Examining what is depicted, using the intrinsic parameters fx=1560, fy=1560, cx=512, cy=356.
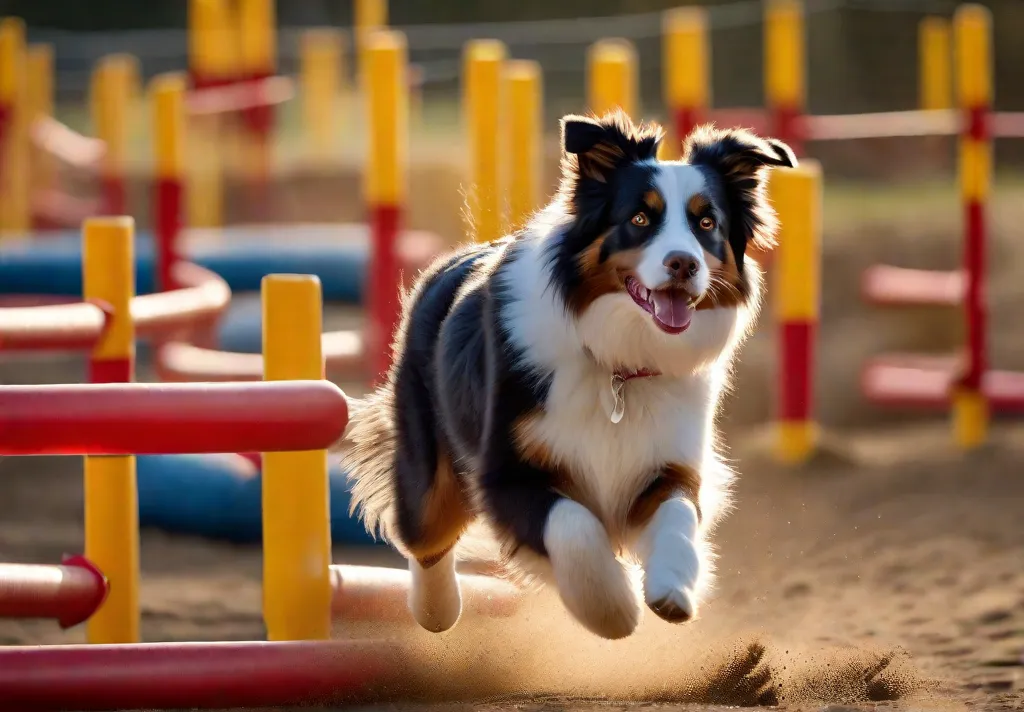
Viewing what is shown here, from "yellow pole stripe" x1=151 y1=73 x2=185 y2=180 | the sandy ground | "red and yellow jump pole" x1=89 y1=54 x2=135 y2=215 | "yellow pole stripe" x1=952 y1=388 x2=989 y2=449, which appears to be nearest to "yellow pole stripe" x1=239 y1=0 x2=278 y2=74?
"red and yellow jump pole" x1=89 y1=54 x2=135 y2=215

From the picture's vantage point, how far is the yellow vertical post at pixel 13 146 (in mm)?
11648

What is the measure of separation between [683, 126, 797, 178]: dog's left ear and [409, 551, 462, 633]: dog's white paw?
1272 millimetres

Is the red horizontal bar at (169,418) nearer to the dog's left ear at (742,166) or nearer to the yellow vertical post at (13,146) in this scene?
the dog's left ear at (742,166)

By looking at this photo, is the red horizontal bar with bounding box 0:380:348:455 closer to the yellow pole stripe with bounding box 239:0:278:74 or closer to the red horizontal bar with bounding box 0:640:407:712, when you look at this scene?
the red horizontal bar with bounding box 0:640:407:712

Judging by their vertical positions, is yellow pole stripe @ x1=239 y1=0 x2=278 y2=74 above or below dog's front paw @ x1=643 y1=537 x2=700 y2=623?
above

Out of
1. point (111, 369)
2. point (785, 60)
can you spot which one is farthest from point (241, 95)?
point (111, 369)

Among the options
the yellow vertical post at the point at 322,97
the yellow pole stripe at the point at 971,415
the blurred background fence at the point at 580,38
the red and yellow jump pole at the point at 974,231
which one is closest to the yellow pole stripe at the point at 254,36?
the yellow vertical post at the point at 322,97

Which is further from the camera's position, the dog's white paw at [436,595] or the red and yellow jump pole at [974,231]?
the red and yellow jump pole at [974,231]

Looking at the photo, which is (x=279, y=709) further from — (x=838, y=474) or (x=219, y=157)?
(x=219, y=157)

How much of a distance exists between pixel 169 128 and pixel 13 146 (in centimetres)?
448

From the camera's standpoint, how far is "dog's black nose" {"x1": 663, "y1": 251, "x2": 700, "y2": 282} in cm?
329

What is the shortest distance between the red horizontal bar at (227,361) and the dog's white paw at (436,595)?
2850mm

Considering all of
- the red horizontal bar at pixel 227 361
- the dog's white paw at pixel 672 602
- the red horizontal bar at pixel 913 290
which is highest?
the red horizontal bar at pixel 913 290

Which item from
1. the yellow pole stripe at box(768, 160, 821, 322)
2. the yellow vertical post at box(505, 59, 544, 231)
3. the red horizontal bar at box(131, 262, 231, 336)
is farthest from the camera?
the yellow pole stripe at box(768, 160, 821, 322)
